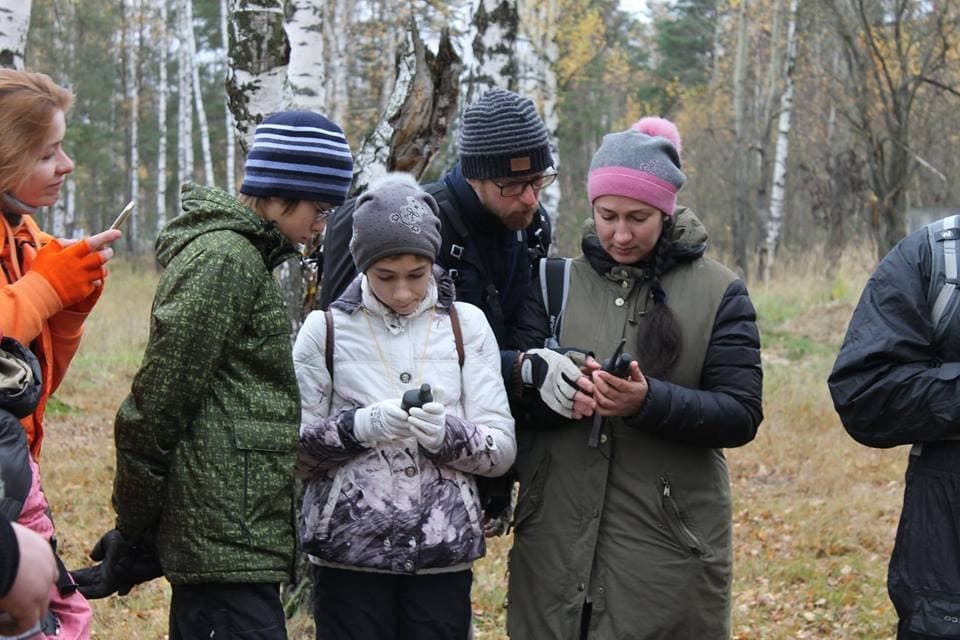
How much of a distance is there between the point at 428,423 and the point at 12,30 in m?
5.35

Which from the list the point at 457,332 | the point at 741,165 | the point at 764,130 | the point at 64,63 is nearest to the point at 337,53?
the point at 741,165

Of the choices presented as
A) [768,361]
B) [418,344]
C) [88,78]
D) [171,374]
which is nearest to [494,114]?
[418,344]

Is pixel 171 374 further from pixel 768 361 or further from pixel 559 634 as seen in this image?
pixel 768 361

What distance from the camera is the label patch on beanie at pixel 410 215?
3.14 meters

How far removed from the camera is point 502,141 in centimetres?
341

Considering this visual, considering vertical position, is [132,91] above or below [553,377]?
above

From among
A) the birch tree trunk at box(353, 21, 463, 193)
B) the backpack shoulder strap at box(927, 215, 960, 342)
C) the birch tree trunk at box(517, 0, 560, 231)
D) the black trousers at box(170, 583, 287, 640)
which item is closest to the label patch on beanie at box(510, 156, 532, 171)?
the backpack shoulder strap at box(927, 215, 960, 342)

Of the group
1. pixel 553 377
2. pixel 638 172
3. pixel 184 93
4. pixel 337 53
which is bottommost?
pixel 553 377

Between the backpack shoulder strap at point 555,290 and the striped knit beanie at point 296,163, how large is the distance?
715 millimetres

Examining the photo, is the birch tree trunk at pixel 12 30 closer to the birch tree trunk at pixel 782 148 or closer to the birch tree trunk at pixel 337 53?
the birch tree trunk at pixel 337 53

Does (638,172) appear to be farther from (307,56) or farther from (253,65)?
(307,56)

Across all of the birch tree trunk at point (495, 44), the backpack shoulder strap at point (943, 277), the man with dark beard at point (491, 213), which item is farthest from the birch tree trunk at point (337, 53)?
the backpack shoulder strap at point (943, 277)

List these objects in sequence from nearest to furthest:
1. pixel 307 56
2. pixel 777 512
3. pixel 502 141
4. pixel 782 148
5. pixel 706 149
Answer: pixel 502 141 < pixel 307 56 < pixel 777 512 < pixel 782 148 < pixel 706 149

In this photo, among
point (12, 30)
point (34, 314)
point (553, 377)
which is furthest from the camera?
point (12, 30)
